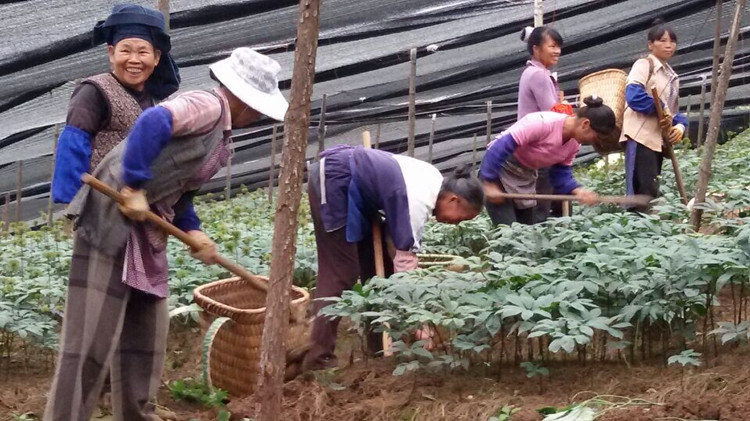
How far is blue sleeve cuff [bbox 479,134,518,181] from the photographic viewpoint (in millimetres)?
5449

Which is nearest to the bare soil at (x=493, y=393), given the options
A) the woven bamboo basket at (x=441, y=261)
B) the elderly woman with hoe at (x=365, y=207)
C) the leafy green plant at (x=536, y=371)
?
the leafy green plant at (x=536, y=371)

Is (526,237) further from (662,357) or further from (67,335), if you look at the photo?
(67,335)

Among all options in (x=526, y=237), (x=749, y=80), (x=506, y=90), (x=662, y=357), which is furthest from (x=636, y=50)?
(x=662, y=357)

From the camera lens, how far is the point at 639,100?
6.34m

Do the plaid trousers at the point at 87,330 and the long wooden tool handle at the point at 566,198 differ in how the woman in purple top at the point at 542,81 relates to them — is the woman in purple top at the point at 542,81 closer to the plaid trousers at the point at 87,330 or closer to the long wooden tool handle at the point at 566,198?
the long wooden tool handle at the point at 566,198

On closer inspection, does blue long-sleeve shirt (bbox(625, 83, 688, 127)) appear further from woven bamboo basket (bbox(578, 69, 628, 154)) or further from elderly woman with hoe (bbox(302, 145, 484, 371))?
elderly woman with hoe (bbox(302, 145, 484, 371))

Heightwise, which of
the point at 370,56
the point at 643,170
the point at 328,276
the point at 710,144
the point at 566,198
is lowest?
the point at 328,276

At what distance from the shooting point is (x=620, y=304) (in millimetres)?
3875

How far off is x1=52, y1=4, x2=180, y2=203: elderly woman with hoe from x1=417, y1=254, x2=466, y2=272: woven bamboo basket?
178 centimetres

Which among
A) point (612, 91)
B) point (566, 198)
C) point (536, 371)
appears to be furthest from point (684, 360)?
point (612, 91)

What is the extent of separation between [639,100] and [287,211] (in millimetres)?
3917

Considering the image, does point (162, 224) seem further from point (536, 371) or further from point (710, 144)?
point (710, 144)

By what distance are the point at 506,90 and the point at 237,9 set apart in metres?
4.07

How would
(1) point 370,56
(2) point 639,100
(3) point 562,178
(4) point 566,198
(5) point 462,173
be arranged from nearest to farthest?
(5) point 462,173
(4) point 566,198
(3) point 562,178
(2) point 639,100
(1) point 370,56
